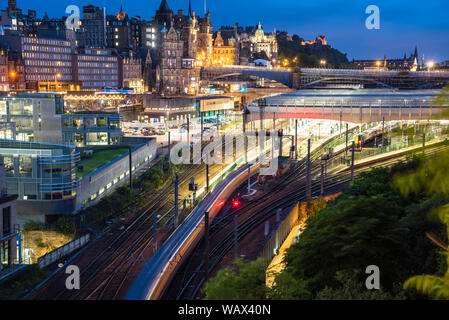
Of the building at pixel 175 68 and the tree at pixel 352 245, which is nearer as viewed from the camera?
the tree at pixel 352 245

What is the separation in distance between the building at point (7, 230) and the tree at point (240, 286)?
40.7 feet

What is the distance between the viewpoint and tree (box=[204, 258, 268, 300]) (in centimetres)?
1201

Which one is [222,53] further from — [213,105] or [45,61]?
[45,61]

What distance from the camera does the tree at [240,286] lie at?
1201 centimetres

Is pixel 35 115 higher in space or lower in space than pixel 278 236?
higher

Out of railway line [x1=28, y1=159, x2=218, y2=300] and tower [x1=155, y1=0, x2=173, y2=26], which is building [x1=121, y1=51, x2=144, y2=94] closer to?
tower [x1=155, y1=0, x2=173, y2=26]

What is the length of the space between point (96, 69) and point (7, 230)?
270 feet

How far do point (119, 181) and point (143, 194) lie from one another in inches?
126

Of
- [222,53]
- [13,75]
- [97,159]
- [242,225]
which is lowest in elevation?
[242,225]

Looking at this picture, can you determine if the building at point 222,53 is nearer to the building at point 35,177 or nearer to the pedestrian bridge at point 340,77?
the pedestrian bridge at point 340,77

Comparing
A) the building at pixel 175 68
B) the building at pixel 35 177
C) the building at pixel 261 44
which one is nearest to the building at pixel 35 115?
the building at pixel 35 177

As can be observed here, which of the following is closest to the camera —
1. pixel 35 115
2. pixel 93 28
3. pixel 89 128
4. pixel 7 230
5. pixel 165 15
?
pixel 7 230

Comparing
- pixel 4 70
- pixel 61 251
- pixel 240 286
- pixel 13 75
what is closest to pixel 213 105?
pixel 13 75

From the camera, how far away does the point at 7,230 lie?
22.0 m
